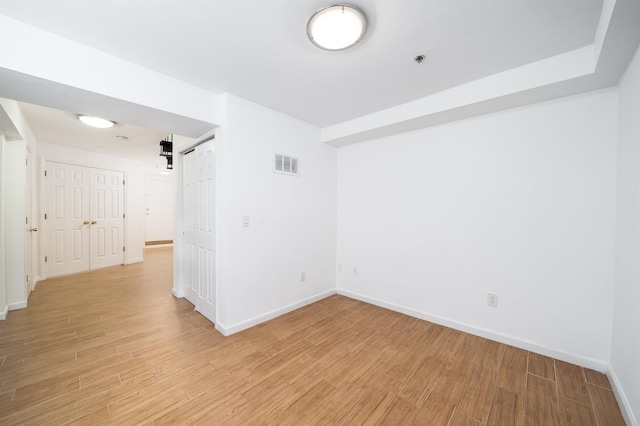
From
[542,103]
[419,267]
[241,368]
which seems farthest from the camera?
[419,267]

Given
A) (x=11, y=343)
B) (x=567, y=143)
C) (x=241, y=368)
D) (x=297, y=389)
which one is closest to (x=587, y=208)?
(x=567, y=143)

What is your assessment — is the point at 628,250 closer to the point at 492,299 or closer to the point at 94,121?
Result: the point at 492,299

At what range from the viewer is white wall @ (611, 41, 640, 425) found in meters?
1.42

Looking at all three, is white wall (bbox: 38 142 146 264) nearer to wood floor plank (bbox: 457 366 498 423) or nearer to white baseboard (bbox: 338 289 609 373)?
white baseboard (bbox: 338 289 609 373)

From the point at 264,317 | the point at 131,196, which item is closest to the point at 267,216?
the point at 264,317

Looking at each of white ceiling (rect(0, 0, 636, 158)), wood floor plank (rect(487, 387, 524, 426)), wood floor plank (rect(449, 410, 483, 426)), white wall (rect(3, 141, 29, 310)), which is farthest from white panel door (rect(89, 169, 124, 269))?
wood floor plank (rect(487, 387, 524, 426))

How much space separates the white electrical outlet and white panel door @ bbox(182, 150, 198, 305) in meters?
3.47

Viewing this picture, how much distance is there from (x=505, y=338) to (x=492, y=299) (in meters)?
0.37

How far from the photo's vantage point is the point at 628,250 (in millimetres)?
1569

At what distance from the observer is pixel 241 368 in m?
1.95

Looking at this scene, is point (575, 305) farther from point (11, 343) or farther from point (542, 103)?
point (11, 343)

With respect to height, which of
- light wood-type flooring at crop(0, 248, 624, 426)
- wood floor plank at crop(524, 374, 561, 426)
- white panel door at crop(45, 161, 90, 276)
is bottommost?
light wood-type flooring at crop(0, 248, 624, 426)

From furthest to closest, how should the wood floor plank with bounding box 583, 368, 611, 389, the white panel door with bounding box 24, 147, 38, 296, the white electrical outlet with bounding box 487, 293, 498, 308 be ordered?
1. the white panel door with bounding box 24, 147, 38, 296
2. the white electrical outlet with bounding box 487, 293, 498, 308
3. the wood floor plank with bounding box 583, 368, 611, 389

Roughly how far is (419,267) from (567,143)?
180 cm
